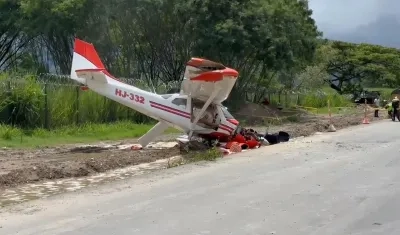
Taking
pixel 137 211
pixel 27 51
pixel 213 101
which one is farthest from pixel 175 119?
pixel 27 51

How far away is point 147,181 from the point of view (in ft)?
42.6

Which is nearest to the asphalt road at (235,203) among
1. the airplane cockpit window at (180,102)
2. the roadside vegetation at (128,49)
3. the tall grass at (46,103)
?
the airplane cockpit window at (180,102)

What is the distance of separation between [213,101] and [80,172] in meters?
7.27

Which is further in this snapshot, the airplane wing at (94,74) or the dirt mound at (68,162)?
the airplane wing at (94,74)

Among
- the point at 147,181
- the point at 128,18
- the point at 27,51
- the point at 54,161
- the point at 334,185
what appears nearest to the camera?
the point at 334,185

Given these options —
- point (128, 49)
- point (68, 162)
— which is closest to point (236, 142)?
point (68, 162)

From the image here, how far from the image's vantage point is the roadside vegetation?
77.0 ft

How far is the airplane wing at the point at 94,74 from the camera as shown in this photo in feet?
63.8

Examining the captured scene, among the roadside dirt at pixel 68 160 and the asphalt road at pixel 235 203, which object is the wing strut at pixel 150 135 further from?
the asphalt road at pixel 235 203

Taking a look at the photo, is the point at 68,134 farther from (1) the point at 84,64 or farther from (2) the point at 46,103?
(1) the point at 84,64

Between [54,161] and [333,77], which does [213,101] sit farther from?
[333,77]

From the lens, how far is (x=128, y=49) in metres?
38.3

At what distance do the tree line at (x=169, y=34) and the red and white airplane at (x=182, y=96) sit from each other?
11731 mm

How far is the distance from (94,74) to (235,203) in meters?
10.5
